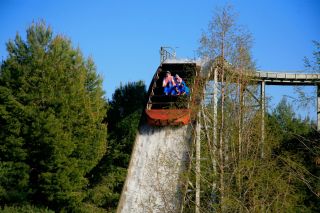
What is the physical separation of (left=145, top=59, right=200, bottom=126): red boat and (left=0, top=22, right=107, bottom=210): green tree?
7161 mm

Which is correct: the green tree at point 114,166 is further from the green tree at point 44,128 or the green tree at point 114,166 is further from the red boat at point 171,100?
the red boat at point 171,100

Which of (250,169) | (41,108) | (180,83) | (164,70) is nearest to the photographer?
(250,169)

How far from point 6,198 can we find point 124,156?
6856 mm

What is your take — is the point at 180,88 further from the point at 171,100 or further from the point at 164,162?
the point at 164,162

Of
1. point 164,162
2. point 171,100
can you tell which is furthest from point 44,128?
point 164,162

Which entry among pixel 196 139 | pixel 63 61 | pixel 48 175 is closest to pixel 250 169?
pixel 196 139

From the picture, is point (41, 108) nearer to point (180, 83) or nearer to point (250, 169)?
point (180, 83)

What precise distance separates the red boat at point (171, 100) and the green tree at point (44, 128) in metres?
7.16

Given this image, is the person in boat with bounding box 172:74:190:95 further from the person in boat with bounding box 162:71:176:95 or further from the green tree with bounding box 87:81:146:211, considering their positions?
the green tree with bounding box 87:81:146:211

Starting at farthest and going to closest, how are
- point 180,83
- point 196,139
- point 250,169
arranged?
point 180,83
point 196,139
point 250,169

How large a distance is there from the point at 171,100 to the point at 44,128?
Answer: 8.18 metres

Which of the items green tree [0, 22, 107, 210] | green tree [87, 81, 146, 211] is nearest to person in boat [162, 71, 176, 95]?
green tree [0, 22, 107, 210]

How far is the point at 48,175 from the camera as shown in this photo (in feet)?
71.9

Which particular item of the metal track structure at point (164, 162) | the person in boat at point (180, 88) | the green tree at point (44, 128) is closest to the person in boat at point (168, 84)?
the person in boat at point (180, 88)
